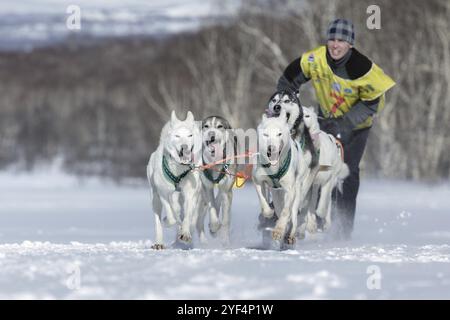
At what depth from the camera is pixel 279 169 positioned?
20.6 feet

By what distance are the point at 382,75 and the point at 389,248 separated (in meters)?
1.35

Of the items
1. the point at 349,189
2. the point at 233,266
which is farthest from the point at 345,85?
the point at 233,266

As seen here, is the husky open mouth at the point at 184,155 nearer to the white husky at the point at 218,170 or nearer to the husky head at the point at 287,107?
the white husky at the point at 218,170

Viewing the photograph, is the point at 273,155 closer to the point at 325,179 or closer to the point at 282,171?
the point at 282,171

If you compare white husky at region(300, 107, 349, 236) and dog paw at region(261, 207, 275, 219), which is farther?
white husky at region(300, 107, 349, 236)

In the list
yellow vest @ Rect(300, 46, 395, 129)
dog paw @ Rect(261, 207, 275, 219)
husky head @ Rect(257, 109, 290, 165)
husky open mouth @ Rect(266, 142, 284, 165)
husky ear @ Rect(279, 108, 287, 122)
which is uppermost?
yellow vest @ Rect(300, 46, 395, 129)

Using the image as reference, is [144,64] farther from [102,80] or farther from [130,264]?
[130,264]

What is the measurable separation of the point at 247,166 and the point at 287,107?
1.95 feet

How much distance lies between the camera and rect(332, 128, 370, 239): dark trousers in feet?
25.0

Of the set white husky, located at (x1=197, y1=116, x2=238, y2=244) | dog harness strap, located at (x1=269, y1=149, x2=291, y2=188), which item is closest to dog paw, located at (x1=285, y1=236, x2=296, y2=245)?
dog harness strap, located at (x1=269, y1=149, x2=291, y2=188)

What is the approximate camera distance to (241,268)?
204 inches

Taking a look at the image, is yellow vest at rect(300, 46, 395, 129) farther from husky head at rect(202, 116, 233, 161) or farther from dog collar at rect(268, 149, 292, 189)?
dog collar at rect(268, 149, 292, 189)

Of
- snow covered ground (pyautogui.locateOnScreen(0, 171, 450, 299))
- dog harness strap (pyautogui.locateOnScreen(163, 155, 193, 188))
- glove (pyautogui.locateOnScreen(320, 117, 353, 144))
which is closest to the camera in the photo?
snow covered ground (pyautogui.locateOnScreen(0, 171, 450, 299))

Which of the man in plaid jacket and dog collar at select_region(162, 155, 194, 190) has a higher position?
the man in plaid jacket
